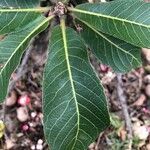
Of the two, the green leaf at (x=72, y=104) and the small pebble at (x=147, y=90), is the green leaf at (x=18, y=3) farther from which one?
the small pebble at (x=147, y=90)

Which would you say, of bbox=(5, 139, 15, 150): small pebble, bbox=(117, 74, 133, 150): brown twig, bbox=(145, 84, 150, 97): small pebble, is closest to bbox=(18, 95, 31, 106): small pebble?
bbox=(5, 139, 15, 150): small pebble

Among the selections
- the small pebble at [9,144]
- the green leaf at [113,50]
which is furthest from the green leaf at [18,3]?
the small pebble at [9,144]

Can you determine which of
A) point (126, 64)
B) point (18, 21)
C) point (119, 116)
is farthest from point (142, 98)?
point (18, 21)

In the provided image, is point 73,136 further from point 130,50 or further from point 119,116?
point 119,116

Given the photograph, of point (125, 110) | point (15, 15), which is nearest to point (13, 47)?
point (15, 15)

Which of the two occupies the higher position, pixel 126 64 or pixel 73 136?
pixel 126 64

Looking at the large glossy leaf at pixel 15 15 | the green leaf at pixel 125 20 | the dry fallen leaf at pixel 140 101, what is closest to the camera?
the green leaf at pixel 125 20
